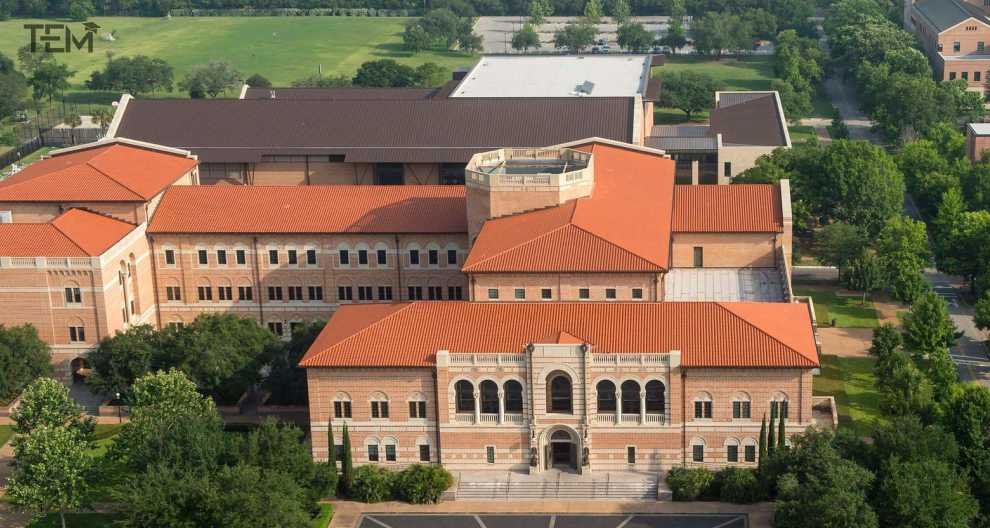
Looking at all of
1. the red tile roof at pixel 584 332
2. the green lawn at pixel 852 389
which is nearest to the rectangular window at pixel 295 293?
the red tile roof at pixel 584 332

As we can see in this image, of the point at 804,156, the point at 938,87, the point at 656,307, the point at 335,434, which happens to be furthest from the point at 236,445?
the point at 938,87

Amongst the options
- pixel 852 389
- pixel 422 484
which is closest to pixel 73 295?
pixel 422 484

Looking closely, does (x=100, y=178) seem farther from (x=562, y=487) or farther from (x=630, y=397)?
(x=630, y=397)

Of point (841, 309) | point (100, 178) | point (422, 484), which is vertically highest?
point (100, 178)

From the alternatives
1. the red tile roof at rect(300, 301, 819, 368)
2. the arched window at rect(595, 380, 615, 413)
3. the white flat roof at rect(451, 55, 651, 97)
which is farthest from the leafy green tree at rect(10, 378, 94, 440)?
the white flat roof at rect(451, 55, 651, 97)

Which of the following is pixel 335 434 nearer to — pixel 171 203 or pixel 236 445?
pixel 236 445

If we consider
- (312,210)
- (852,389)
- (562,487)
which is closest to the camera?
(562,487)
